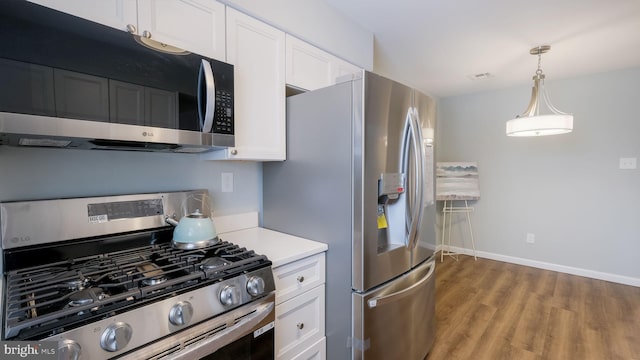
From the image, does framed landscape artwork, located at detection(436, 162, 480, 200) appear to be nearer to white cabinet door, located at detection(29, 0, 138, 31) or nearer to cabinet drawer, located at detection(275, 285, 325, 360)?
cabinet drawer, located at detection(275, 285, 325, 360)

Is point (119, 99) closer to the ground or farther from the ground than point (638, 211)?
farther from the ground

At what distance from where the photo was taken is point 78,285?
91 cm

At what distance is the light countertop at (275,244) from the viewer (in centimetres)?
133

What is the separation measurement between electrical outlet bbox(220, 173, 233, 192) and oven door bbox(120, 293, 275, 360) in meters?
0.83

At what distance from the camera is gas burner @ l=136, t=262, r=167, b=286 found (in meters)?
0.92

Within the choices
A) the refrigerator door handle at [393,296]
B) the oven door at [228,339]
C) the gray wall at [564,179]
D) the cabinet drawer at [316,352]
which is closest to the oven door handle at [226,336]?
the oven door at [228,339]

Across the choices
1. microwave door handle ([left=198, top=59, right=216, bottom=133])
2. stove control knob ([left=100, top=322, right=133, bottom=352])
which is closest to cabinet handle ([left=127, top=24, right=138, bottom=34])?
microwave door handle ([left=198, top=59, right=216, bottom=133])

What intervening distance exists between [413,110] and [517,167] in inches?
118

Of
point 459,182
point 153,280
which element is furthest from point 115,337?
point 459,182

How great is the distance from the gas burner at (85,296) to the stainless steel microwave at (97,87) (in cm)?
50

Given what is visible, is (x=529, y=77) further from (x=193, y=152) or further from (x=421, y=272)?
(x=193, y=152)

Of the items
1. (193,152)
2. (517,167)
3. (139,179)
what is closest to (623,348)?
(517,167)

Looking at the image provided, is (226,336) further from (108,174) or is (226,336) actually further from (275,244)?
(108,174)

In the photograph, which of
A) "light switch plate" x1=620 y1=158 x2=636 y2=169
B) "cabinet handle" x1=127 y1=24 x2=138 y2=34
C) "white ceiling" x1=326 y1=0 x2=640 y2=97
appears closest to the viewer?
"cabinet handle" x1=127 y1=24 x2=138 y2=34
